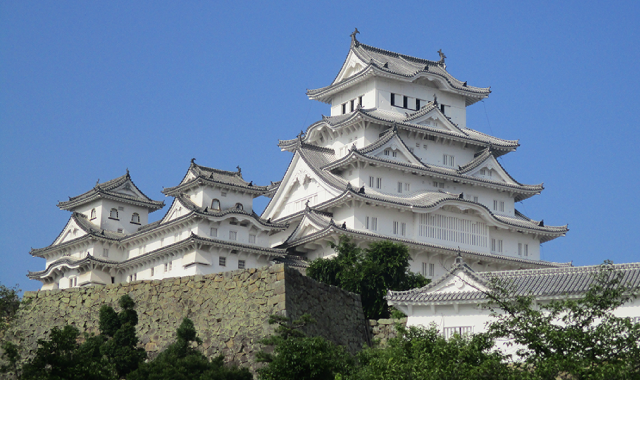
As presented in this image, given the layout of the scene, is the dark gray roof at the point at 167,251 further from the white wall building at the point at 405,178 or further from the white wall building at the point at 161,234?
the white wall building at the point at 405,178

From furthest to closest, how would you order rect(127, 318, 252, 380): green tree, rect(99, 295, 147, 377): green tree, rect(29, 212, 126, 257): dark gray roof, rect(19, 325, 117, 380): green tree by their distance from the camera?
rect(29, 212, 126, 257): dark gray roof → rect(99, 295, 147, 377): green tree → rect(127, 318, 252, 380): green tree → rect(19, 325, 117, 380): green tree

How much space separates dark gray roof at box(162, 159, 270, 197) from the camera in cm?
4988

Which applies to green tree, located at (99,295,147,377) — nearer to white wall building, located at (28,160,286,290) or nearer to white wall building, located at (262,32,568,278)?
white wall building, located at (28,160,286,290)

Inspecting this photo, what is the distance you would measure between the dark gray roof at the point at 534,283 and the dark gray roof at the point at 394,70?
90.4ft

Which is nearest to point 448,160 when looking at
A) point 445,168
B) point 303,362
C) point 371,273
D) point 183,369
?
point 445,168

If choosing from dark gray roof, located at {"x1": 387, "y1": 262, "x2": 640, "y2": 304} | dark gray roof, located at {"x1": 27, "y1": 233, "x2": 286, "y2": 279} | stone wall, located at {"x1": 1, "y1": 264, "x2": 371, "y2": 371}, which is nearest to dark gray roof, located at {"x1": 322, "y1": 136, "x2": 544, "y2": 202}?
dark gray roof, located at {"x1": 27, "y1": 233, "x2": 286, "y2": 279}

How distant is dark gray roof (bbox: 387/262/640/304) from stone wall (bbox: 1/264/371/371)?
106 inches

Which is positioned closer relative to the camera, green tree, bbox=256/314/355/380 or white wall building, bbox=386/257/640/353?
green tree, bbox=256/314/355/380

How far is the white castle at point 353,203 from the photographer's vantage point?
49.5 metres

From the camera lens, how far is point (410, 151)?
2094 inches

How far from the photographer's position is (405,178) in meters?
53.3
